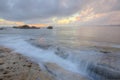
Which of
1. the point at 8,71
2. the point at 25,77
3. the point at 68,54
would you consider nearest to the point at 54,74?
the point at 25,77

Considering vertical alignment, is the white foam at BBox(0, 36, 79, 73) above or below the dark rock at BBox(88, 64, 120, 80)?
below

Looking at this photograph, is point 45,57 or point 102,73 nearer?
point 102,73

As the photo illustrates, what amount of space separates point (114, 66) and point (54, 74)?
3.26 metres

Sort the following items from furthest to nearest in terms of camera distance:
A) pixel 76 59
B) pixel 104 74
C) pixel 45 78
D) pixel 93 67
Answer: pixel 76 59, pixel 93 67, pixel 104 74, pixel 45 78

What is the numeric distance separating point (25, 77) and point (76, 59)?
14.2 feet

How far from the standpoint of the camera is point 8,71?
5.80m

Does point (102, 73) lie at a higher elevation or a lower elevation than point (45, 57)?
higher

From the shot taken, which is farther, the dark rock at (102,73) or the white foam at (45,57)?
the white foam at (45,57)

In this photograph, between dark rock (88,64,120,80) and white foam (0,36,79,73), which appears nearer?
dark rock (88,64,120,80)

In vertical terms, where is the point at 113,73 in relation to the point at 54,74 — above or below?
above

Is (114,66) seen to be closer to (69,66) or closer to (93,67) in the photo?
(93,67)

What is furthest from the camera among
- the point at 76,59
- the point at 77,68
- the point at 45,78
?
the point at 76,59

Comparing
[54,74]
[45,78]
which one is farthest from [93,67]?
[45,78]

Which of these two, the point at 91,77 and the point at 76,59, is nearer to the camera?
the point at 91,77
